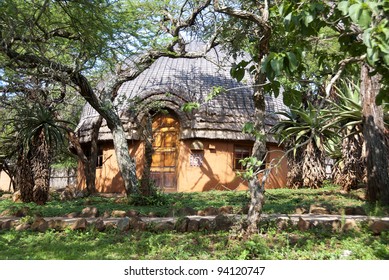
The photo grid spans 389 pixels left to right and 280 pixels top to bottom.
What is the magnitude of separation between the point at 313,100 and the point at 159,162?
22.0ft

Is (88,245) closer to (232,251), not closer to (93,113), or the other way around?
(232,251)

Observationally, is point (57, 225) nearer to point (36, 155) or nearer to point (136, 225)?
point (136, 225)

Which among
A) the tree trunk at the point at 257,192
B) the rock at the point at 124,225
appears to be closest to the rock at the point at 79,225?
the rock at the point at 124,225

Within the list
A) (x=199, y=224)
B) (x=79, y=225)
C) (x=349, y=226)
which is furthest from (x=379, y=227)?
(x=79, y=225)

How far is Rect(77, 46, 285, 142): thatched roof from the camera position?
15.9 meters

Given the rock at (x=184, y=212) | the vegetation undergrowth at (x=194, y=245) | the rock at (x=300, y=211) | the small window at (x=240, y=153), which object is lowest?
the vegetation undergrowth at (x=194, y=245)

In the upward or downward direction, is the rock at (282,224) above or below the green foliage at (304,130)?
below

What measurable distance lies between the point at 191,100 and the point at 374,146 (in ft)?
28.7

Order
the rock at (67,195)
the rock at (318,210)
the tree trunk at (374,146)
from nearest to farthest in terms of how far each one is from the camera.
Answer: the rock at (318,210)
the tree trunk at (374,146)
the rock at (67,195)

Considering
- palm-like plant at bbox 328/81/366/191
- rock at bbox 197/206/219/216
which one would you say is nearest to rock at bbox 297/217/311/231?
rock at bbox 197/206/219/216

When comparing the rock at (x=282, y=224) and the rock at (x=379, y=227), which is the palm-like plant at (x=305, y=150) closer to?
the rock at (x=282, y=224)

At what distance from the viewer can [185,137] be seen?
15.8 m

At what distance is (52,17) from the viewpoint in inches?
405

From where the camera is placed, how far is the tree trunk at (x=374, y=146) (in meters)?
8.52
